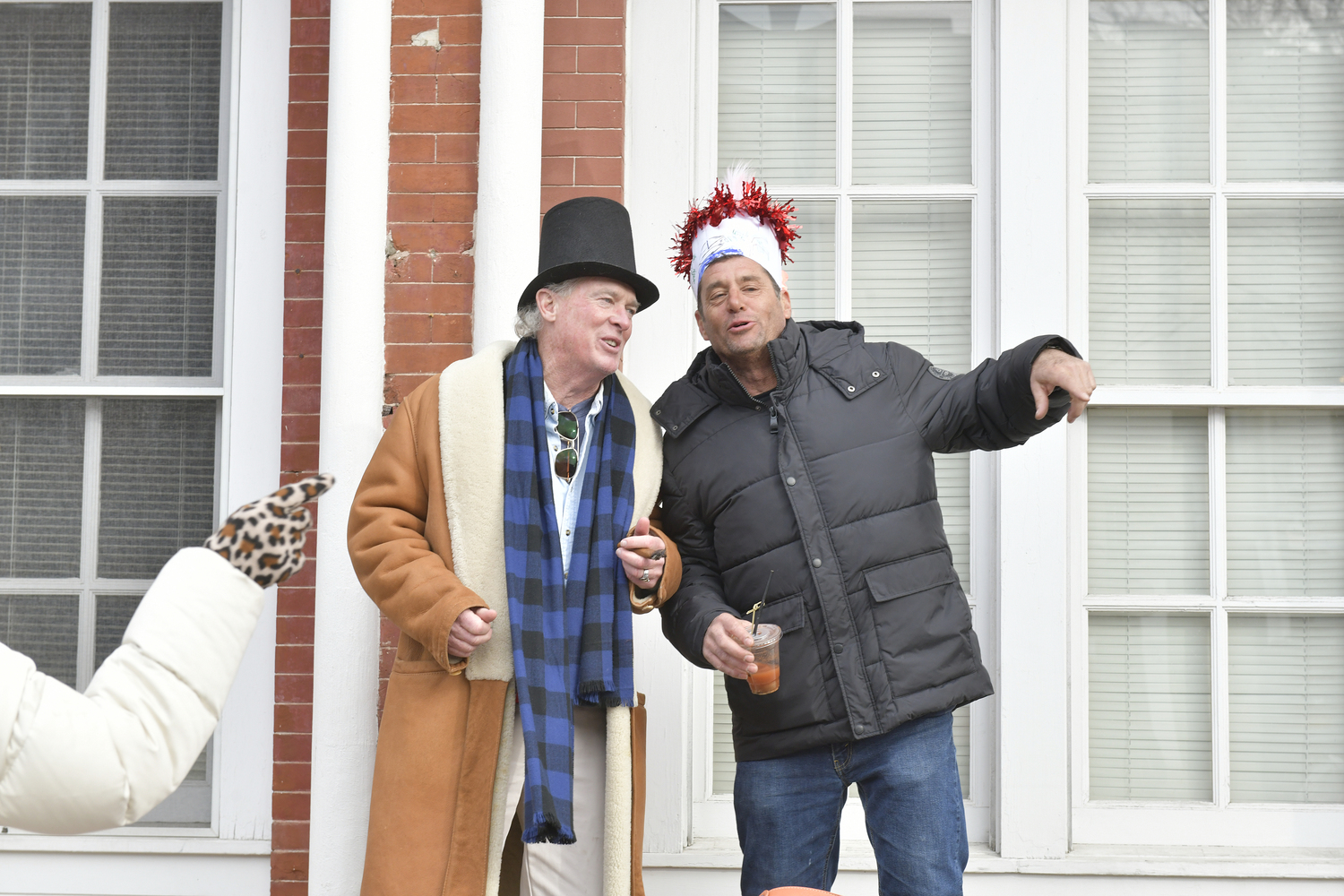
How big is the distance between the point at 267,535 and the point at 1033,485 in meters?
2.20

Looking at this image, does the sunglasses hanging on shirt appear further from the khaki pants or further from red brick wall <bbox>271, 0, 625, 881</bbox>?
red brick wall <bbox>271, 0, 625, 881</bbox>

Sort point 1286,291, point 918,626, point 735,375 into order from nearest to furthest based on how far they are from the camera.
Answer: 1. point 918,626
2. point 735,375
3. point 1286,291

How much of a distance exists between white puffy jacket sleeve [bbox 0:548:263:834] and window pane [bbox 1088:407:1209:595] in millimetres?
2439

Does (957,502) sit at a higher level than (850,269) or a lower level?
lower

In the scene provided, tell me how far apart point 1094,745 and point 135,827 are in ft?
9.05

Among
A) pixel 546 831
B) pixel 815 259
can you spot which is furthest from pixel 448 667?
pixel 815 259

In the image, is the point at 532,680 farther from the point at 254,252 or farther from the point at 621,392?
the point at 254,252

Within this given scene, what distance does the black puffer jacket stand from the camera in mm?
2227

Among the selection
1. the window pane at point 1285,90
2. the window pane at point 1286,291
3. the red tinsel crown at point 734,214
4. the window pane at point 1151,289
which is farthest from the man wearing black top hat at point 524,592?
the window pane at point 1285,90

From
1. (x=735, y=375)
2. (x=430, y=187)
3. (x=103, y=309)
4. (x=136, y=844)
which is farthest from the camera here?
(x=103, y=309)

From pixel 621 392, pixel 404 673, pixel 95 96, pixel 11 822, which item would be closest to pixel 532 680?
pixel 404 673

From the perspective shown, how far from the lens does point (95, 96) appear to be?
321 centimetres

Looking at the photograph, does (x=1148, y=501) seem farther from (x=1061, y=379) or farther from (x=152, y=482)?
(x=152, y=482)

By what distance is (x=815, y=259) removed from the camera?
10.4ft
